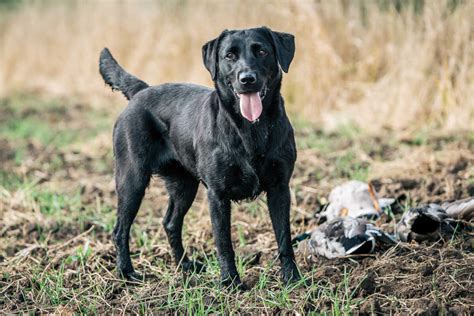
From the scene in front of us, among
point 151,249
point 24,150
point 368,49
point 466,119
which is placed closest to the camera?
point 151,249

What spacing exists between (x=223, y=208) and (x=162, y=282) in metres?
0.58

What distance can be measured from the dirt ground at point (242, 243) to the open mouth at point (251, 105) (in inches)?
35.6

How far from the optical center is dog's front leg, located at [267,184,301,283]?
3.93 meters

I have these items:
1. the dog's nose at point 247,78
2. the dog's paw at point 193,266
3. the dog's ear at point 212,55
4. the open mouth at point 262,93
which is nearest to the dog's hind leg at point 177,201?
the dog's paw at point 193,266

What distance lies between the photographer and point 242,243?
4.79 metres

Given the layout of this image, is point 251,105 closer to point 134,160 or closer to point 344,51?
point 134,160

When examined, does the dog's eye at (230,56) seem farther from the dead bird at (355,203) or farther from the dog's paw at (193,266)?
the dead bird at (355,203)

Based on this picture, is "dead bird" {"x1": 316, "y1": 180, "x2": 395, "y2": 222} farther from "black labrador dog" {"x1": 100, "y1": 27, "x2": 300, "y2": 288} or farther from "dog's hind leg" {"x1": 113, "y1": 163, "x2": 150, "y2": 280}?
"dog's hind leg" {"x1": 113, "y1": 163, "x2": 150, "y2": 280}

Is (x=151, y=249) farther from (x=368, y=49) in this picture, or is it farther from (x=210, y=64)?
(x=368, y=49)

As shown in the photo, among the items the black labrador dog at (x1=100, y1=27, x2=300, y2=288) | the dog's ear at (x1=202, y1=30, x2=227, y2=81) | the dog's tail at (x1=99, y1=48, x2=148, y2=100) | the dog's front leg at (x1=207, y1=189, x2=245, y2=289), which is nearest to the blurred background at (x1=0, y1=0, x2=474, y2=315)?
the dog's front leg at (x1=207, y1=189, x2=245, y2=289)

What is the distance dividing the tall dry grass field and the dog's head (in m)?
4.31

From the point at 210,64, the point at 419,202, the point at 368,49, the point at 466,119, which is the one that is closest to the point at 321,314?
the point at 210,64

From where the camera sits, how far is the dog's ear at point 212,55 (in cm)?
409

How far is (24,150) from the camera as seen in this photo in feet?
28.2
